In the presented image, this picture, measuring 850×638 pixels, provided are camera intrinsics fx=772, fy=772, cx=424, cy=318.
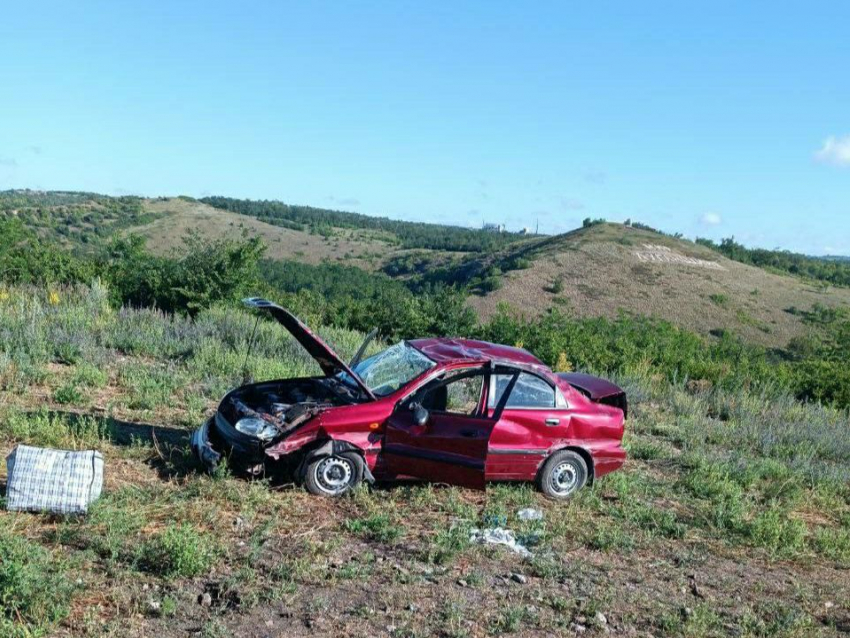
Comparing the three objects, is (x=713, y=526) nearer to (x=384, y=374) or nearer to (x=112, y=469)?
(x=384, y=374)

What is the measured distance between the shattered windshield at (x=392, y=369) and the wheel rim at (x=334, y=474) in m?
0.75

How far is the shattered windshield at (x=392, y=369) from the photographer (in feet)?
24.8

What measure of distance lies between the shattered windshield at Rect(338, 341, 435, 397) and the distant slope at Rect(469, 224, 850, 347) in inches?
1928

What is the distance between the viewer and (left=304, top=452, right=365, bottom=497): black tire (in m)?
7.05

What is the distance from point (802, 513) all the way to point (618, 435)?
2573 millimetres

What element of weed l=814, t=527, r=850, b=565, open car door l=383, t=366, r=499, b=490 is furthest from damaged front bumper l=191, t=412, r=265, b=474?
weed l=814, t=527, r=850, b=565

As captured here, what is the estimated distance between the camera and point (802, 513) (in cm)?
879

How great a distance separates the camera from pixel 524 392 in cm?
768

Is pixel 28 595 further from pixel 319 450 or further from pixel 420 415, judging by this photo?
pixel 420 415

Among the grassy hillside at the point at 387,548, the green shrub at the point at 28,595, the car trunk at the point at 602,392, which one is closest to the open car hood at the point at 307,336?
the grassy hillside at the point at 387,548

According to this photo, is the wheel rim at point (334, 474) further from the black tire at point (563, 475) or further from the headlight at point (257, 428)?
the black tire at point (563, 475)

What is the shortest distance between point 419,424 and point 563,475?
1764 millimetres

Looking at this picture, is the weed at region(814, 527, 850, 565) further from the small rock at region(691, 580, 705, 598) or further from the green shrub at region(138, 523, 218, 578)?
the green shrub at region(138, 523, 218, 578)

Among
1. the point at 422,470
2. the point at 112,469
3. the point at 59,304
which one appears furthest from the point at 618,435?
the point at 59,304
